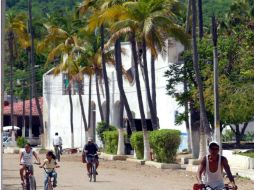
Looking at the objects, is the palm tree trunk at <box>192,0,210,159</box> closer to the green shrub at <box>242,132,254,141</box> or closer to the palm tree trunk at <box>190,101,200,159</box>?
the palm tree trunk at <box>190,101,200,159</box>

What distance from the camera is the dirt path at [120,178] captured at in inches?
1172

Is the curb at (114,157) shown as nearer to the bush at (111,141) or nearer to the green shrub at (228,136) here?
the bush at (111,141)

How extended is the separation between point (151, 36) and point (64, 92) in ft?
91.1

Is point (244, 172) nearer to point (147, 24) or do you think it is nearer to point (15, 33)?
point (147, 24)

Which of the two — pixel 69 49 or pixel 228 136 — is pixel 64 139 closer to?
pixel 69 49

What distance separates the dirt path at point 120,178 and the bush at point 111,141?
258 inches

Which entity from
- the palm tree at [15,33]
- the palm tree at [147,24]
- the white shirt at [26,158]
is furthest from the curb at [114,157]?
the palm tree at [15,33]

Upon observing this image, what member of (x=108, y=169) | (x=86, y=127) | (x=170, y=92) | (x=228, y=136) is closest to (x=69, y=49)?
(x=86, y=127)

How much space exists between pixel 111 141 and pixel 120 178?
18.0 m

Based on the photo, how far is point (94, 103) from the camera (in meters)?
65.8

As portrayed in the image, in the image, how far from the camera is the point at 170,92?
45.1 meters

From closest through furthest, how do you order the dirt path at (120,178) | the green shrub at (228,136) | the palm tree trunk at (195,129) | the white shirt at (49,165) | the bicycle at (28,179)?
1. the white shirt at (49,165)
2. the bicycle at (28,179)
3. the dirt path at (120,178)
4. the palm tree trunk at (195,129)
5. the green shrub at (228,136)

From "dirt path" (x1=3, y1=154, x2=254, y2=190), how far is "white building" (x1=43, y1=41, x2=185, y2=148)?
9574 millimetres

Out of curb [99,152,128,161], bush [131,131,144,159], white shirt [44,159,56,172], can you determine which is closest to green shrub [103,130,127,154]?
curb [99,152,128,161]
